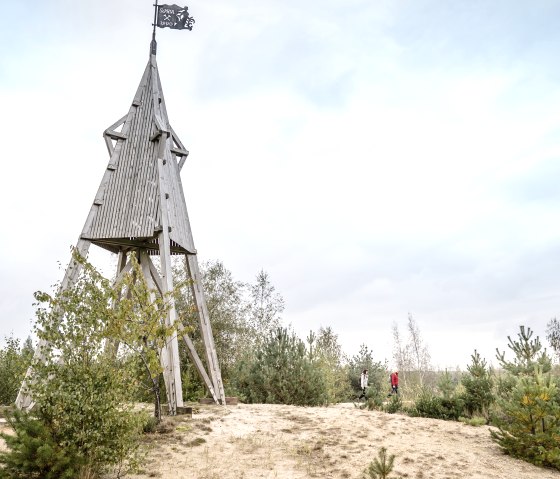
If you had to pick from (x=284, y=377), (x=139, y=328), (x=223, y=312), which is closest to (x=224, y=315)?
(x=223, y=312)

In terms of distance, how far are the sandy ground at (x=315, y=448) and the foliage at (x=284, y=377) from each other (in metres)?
2.88

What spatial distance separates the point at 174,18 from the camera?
14.1m

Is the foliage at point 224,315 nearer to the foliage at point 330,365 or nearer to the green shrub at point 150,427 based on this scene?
the foliage at point 330,365

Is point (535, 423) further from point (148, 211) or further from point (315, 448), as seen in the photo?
point (148, 211)

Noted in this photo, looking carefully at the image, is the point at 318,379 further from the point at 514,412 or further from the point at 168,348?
the point at 514,412

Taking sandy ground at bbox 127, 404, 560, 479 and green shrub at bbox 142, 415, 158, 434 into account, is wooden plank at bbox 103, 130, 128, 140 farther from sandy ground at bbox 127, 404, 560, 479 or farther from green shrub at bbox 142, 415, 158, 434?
green shrub at bbox 142, 415, 158, 434

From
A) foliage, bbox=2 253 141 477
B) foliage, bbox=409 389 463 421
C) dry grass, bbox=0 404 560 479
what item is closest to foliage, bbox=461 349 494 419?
foliage, bbox=409 389 463 421

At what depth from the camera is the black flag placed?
14070 mm

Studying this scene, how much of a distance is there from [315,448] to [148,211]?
635cm

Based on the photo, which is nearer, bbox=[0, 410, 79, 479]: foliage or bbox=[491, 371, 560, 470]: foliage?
bbox=[0, 410, 79, 479]: foliage

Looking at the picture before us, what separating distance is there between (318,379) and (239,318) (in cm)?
764

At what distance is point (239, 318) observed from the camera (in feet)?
68.4

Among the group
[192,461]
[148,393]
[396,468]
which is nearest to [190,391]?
[148,393]

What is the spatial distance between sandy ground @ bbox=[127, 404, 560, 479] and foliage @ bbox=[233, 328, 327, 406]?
2.88m
